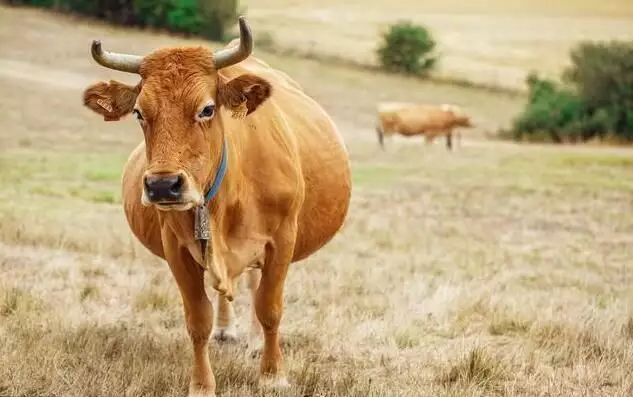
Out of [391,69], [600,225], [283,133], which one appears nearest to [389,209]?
[600,225]

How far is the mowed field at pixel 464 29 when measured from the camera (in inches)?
1469

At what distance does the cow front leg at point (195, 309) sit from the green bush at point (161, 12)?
119 ft

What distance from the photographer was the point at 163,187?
4512mm

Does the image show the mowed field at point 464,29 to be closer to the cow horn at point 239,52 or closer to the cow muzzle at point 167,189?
the cow horn at point 239,52

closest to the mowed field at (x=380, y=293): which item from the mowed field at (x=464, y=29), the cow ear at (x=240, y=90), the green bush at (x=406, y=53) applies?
the cow ear at (x=240, y=90)

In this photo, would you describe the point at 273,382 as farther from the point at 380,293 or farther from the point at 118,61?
the point at 380,293

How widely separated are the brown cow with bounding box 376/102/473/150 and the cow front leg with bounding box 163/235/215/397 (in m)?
27.6

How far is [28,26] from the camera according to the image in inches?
1517

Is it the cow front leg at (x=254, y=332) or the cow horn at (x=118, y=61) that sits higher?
the cow horn at (x=118, y=61)

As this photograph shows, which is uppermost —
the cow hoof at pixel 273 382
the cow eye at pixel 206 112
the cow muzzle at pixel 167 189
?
the cow eye at pixel 206 112

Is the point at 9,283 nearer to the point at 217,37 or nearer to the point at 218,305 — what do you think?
the point at 218,305

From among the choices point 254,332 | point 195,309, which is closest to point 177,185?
point 195,309

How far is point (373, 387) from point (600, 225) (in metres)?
9.52

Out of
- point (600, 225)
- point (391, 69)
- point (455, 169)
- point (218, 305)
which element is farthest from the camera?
point (391, 69)
